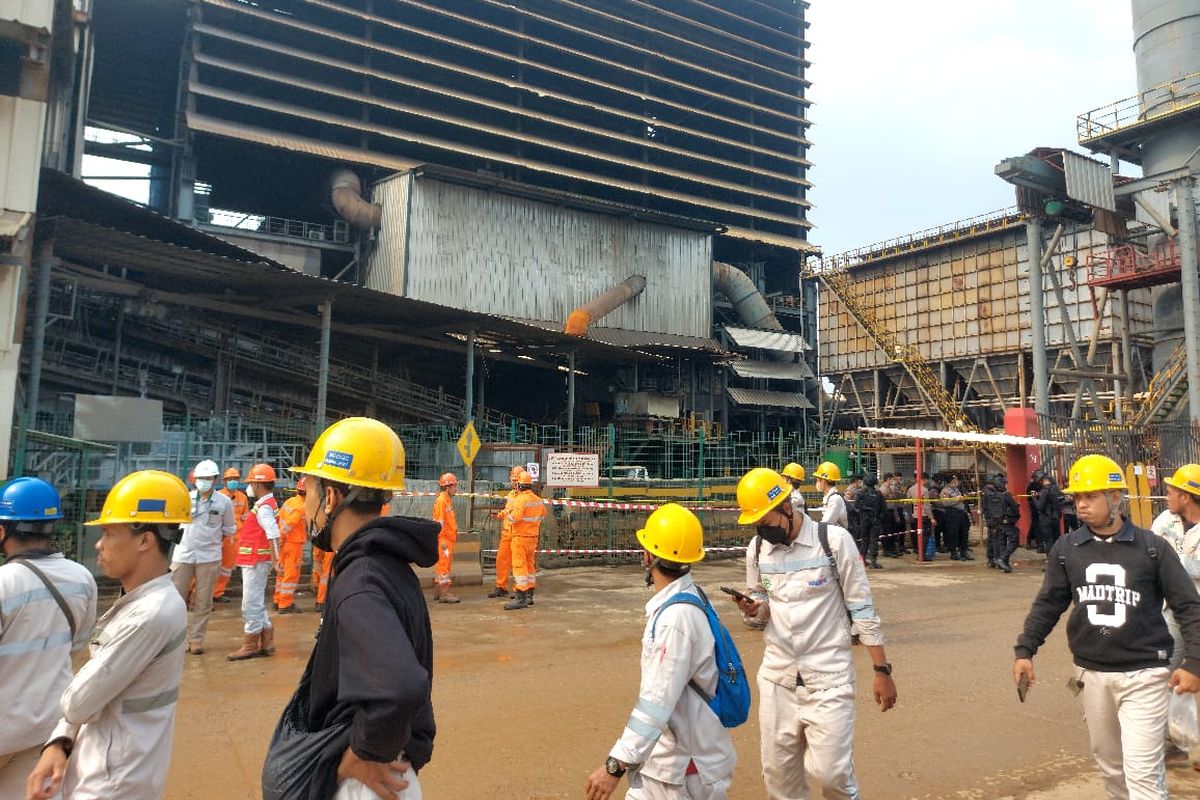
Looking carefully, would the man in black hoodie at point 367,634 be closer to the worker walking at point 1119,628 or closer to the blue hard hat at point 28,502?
the blue hard hat at point 28,502

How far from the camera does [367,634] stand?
6.38 feet

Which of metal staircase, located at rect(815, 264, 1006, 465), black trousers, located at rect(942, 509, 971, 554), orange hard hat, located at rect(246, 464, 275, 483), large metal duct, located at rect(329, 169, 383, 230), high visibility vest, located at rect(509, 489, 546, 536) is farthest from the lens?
metal staircase, located at rect(815, 264, 1006, 465)

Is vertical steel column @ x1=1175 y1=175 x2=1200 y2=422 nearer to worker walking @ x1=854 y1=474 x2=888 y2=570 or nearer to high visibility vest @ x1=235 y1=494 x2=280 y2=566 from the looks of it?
worker walking @ x1=854 y1=474 x2=888 y2=570

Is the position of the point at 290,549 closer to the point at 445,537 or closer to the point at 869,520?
the point at 445,537

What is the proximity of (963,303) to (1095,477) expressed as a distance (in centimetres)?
4020

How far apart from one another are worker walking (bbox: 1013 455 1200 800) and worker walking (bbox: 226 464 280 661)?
6798 millimetres

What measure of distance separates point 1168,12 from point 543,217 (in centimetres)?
2331

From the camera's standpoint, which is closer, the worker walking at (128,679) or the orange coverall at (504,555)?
the worker walking at (128,679)

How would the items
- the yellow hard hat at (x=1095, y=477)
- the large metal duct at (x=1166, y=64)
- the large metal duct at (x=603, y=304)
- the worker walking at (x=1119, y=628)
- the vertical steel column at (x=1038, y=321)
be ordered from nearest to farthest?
the worker walking at (x=1119, y=628) → the yellow hard hat at (x=1095, y=477) → the vertical steel column at (x=1038, y=321) → the large metal duct at (x=1166, y=64) → the large metal duct at (x=603, y=304)

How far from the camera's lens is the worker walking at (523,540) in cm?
1074

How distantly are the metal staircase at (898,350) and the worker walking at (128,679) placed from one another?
117 feet

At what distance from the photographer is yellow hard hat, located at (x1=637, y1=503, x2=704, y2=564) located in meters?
3.25

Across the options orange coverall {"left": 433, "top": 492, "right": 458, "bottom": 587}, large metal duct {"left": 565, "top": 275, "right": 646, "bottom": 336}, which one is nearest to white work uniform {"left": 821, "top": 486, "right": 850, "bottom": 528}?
orange coverall {"left": 433, "top": 492, "right": 458, "bottom": 587}

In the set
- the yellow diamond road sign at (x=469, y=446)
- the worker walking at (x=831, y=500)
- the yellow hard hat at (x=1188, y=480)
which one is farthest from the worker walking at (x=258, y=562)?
the yellow hard hat at (x=1188, y=480)
